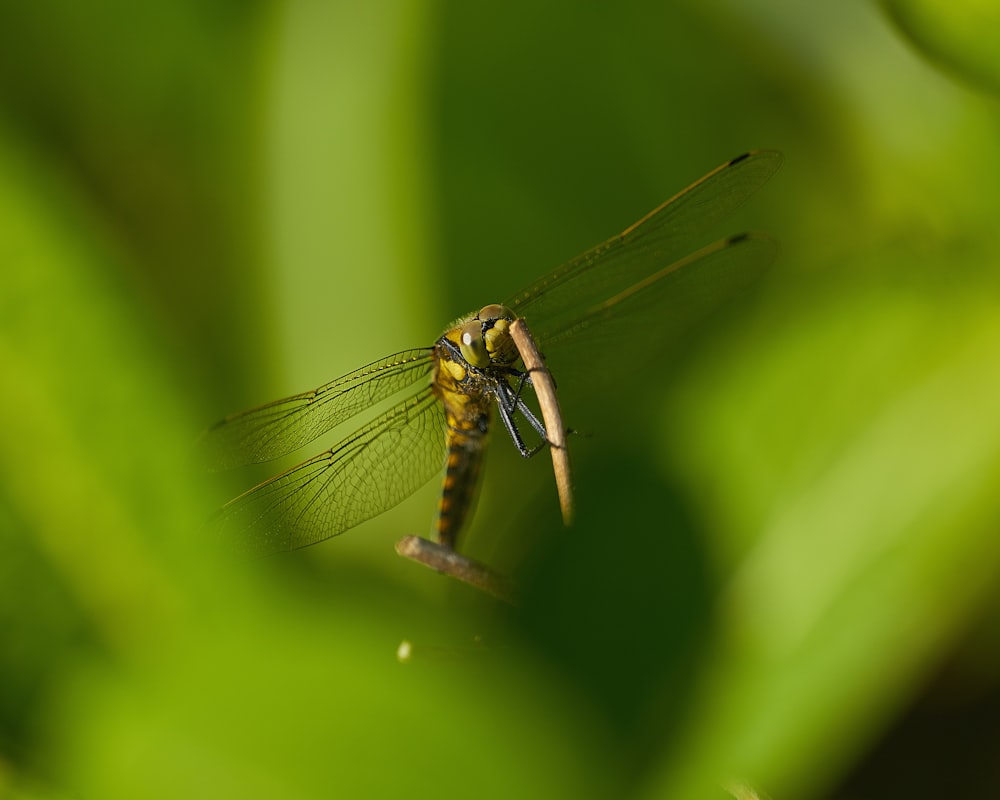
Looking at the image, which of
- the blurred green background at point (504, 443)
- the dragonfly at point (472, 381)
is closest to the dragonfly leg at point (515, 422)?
the dragonfly at point (472, 381)

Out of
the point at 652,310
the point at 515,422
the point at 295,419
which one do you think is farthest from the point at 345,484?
the point at 652,310

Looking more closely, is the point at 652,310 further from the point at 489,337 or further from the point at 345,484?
the point at 345,484

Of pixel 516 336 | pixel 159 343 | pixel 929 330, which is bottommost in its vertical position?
pixel 929 330

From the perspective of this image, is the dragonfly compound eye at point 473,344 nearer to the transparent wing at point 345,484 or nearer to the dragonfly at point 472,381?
the dragonfly at point 472,381

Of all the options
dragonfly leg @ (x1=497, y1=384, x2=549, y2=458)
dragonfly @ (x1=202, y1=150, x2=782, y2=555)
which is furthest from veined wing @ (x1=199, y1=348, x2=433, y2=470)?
dragonfly leg @ (x1=497, y1=384, x2=549, y2=458)

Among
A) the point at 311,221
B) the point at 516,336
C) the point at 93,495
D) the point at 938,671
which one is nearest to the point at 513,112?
the point at 311,221

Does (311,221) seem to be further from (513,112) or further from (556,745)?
(556,745)

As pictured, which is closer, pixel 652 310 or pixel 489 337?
pixel 489 337
